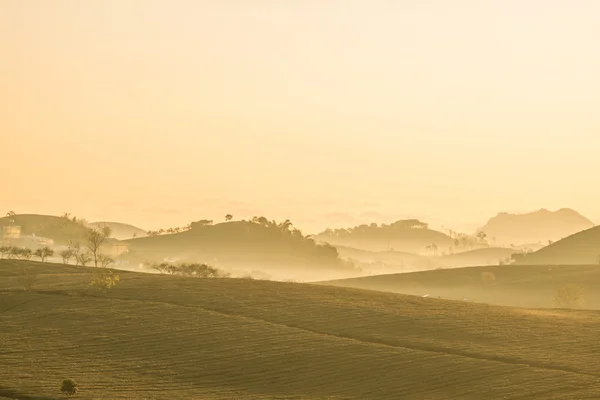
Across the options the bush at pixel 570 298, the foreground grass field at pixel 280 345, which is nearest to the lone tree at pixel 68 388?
the foreground grass field at pixel 280 345

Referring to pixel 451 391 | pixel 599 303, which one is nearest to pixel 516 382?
pixel 451 391

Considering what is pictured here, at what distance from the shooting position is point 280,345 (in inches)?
3420

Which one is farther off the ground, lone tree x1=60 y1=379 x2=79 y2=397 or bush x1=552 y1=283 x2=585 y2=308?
bush x1=552 y1=283 x2=585 y2=308

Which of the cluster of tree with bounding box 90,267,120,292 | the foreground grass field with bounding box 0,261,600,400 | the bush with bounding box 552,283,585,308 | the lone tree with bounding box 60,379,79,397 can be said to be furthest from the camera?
the bush with bounding box 552,283,585,308

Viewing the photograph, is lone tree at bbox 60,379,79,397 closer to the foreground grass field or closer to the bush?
the foreground grass field

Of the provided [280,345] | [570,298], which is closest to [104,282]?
[280,345]

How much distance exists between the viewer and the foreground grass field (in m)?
70.6

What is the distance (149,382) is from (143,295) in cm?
4577

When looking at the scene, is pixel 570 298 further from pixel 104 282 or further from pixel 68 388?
pixel 68 388

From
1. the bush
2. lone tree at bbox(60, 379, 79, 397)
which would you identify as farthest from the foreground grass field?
the bush

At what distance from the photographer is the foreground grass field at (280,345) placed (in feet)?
232

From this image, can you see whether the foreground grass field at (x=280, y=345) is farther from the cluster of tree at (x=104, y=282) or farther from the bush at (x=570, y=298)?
the bush at (x=570, y=298)

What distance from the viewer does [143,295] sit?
117375 mm

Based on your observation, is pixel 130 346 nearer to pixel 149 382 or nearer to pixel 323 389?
pixel 149 382
